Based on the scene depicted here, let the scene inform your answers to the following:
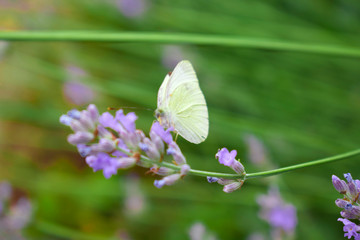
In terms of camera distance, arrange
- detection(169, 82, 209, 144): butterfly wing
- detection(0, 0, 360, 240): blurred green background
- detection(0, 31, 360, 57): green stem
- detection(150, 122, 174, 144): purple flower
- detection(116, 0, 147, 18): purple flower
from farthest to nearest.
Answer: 1. detection(116, 0, 147, 18): purple flower
2. detection(0, 0, 360, 240): blurred green background
3. detection(0, 31, 360, 57): green stem
4. detection(169, 82, 209, 144): butterfly wing
5. detection(150, 122, 174, 144): purple flower

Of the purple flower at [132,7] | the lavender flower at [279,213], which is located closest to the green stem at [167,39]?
the lavender flower at [279,213]

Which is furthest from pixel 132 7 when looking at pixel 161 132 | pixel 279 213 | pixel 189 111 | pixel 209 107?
pixel 161 132

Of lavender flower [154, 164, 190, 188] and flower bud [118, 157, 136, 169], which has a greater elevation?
flower bud [118, 157, 136, 169]

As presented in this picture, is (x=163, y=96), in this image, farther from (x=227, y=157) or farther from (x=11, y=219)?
(x=11, y=219)

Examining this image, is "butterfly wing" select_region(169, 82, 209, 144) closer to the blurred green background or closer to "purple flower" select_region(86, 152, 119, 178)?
"purple flower" select_region(86, 152, 119, 178)

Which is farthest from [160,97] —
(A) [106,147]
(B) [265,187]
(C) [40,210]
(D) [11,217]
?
(C) [40,210]

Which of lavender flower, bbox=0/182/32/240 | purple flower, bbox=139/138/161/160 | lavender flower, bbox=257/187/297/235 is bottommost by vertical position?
purple flower, bbox=139/138/161/160

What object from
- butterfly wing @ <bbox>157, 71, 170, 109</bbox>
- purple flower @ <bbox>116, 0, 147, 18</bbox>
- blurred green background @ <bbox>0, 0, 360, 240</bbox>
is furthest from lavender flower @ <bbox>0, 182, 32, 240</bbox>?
purple flower @ <bbox>116, 0, 147, 18</bbox>
